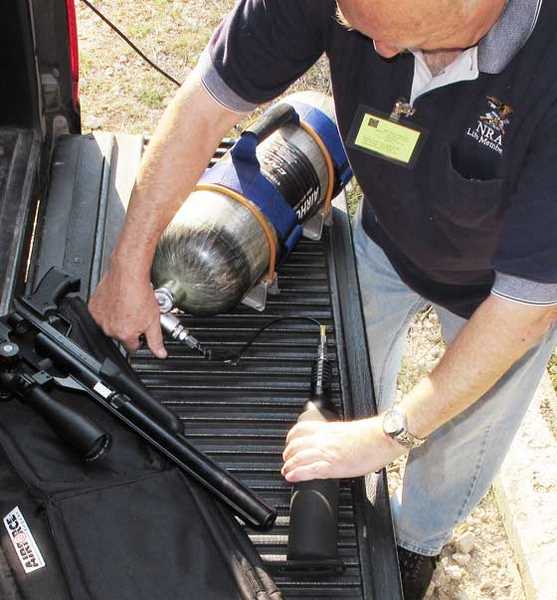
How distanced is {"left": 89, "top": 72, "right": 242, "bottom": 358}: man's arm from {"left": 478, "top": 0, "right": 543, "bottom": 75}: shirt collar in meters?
0.57

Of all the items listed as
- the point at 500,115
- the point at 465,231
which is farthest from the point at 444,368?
the point at 500,115

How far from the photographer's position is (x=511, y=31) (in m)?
1.40

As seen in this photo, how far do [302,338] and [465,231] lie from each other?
0.54 meters

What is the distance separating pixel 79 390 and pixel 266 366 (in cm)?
50

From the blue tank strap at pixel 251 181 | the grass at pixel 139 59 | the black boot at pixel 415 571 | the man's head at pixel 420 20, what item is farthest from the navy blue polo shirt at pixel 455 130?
the grass at pixel 139 59

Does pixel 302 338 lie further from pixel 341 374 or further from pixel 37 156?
pixel 37 156

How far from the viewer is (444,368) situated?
1.55 m

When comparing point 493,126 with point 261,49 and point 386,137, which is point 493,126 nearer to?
point 386,137

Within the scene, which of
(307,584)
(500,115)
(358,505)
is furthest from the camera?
(358,505)

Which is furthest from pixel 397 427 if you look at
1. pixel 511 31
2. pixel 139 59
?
pixel 139 59

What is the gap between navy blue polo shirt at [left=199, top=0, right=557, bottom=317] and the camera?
1392 mm

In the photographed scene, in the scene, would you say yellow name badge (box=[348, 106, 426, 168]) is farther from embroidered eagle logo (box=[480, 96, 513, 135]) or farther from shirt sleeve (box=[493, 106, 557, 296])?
shirt sleeve (box=[493, 106, 557, 296])

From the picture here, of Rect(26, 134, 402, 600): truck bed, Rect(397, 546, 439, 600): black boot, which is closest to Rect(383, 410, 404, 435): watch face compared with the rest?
Rect(26, 134, 402, 600): truck bed

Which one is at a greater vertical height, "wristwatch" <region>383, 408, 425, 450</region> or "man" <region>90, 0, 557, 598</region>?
"man" <region>90, 0, 557, 598</region>
